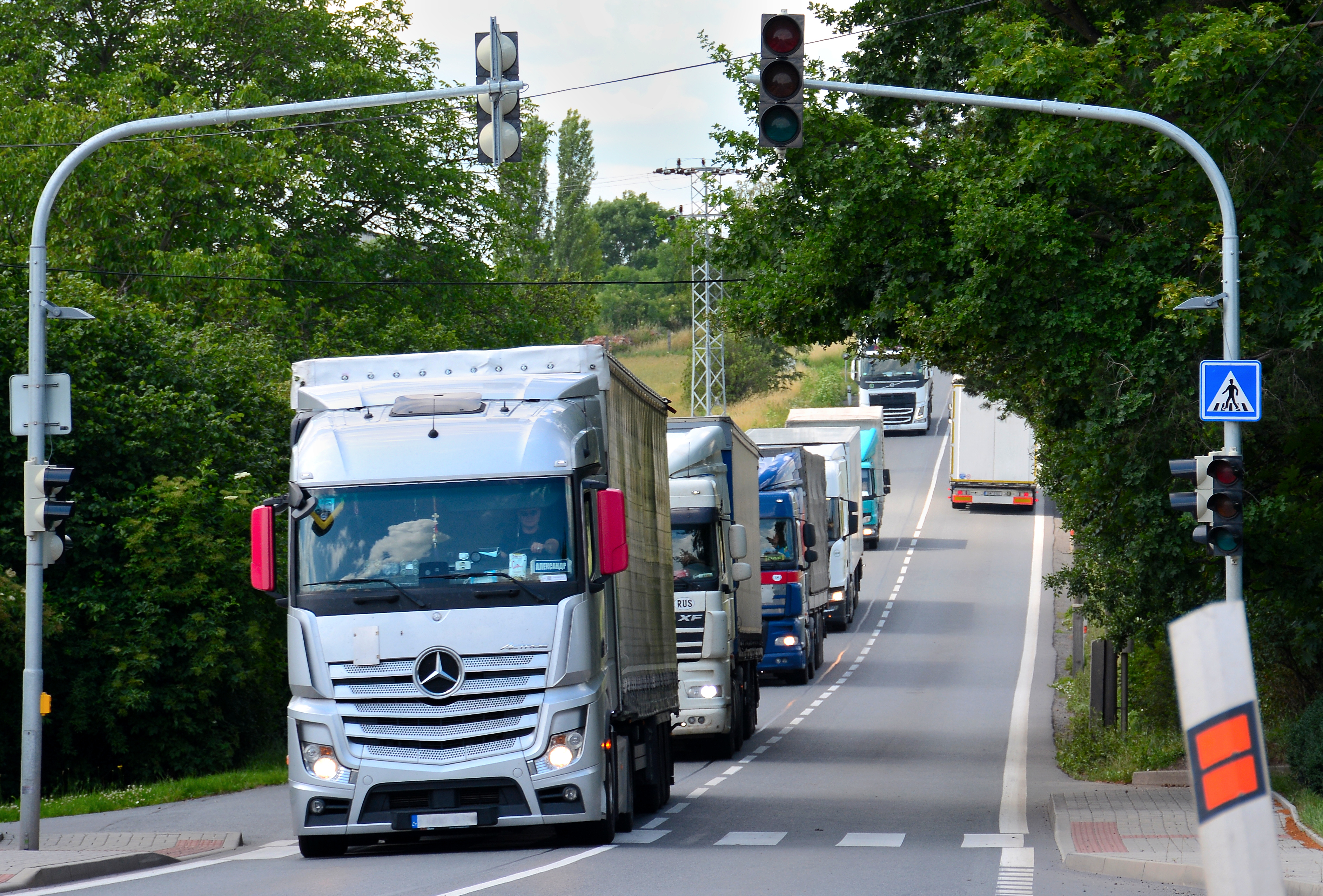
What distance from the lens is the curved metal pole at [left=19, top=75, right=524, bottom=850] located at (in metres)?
12.8

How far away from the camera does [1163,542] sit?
664 inches

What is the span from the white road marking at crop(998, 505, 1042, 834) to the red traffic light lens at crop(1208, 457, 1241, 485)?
364 centimetres

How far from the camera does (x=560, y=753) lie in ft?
37.9

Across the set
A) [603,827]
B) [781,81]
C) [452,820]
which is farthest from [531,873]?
[781,81]

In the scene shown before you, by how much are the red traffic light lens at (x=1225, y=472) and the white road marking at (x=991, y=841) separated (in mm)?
3631

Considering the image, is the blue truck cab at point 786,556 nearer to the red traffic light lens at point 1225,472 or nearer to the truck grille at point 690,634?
the truck grille at point 690,634

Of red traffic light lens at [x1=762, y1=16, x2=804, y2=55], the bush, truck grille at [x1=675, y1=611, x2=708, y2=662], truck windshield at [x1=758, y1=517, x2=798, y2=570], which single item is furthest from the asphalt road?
red traffic light lens at [x1=762, y1=16, x2=804, y2=55]

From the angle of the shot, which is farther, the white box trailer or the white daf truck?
the white box trailer

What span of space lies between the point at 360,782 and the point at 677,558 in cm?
985

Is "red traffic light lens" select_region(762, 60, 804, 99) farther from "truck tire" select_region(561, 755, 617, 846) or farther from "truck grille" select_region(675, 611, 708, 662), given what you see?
"truck grille" select_region(675, 611, 708, 662)

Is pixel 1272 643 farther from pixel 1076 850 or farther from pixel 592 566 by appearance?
pixel 592 566

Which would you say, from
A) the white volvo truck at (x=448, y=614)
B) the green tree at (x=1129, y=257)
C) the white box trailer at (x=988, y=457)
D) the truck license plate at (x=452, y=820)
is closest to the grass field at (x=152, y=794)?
the white volvo truck at (x=448, y=614)

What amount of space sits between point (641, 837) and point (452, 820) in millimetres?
2448

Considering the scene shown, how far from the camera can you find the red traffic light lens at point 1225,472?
13930mm
